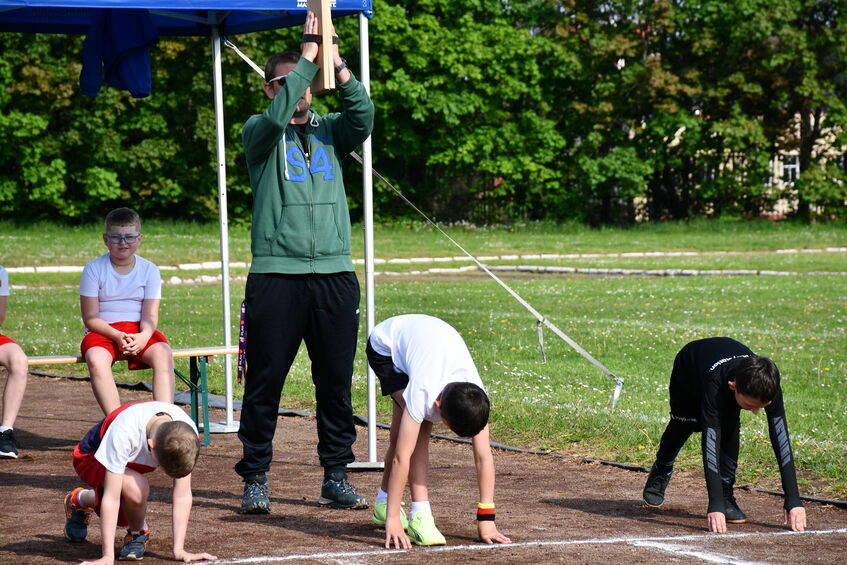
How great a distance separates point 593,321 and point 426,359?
35.8ft

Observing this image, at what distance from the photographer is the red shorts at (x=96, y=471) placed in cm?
526

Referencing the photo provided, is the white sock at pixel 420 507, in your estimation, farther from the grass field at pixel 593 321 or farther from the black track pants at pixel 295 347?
the grass field at pixel 593 321

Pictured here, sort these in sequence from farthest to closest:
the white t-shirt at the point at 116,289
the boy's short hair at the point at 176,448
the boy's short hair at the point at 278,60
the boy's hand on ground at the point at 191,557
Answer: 1. the white t-shirt at the point at 116,289
2. the boy's short hair at the point at 278,60
3. the boy's hand on ground at the point at 191,557
4. the boy's short hair at the point at 176,448

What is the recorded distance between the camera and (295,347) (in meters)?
6.18

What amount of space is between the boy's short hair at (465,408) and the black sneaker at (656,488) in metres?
1.66

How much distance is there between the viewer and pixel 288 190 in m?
Result: 5.98

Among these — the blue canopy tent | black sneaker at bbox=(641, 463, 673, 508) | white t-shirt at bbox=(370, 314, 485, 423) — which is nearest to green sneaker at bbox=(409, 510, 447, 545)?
white t-shirt at bbox=(370, 314, 485, 423)

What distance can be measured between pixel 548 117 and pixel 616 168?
13.7 ft

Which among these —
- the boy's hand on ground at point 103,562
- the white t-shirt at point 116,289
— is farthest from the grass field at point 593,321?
the boy's hand on ground at point 103,562

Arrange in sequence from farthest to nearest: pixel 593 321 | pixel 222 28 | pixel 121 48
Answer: pixel 593 321 → pixel 222 28 → pixel 121 48

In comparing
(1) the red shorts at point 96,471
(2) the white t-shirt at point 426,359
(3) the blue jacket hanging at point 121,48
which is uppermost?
(3) the blue jacket hanging at point 121,48

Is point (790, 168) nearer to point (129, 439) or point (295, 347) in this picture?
point (295, 347)

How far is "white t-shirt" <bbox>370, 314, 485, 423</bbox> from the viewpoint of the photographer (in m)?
5.20

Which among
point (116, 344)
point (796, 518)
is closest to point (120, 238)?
point (116, 344)
